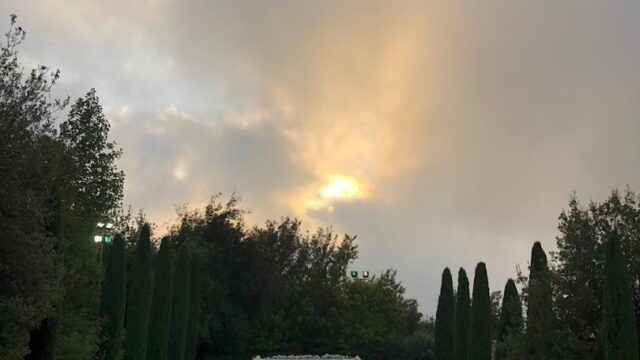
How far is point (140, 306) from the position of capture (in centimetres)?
3634

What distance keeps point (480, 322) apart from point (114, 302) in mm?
21091

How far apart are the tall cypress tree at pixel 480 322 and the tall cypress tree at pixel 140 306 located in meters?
18.8

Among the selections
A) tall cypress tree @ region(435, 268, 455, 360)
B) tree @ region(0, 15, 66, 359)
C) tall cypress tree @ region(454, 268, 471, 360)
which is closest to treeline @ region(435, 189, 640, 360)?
tree @ region(0, 15, 66, 359)

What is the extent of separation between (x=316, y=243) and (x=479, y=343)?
980 inches

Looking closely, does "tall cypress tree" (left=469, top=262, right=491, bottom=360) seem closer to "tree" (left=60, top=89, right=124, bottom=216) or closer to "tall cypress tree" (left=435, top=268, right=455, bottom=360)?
"tall cypress tree" (left=435, top=268, right=455, bottom=360)

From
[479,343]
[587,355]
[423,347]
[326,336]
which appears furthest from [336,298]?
[587,355]

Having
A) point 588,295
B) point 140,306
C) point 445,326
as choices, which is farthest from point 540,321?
point 445,326

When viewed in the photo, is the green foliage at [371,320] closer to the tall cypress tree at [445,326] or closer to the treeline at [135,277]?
the treeline at [135,277]

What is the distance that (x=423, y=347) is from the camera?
57688 millimetres

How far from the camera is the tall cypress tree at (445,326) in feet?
158

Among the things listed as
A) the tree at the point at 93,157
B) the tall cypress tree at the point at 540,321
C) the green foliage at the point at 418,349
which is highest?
the tree at the point at 93,157

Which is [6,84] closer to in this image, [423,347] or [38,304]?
[38,304]

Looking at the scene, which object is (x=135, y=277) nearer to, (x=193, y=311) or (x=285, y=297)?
(x=193, y=311)

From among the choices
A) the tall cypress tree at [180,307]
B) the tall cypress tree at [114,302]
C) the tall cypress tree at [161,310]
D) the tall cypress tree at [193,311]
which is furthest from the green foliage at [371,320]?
the tall cypress tree at [114,302]
